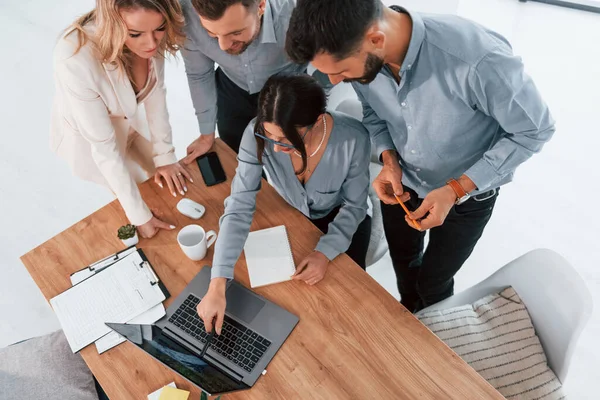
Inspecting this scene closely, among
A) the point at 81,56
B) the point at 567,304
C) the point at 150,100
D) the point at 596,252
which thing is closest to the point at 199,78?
the point at 150,100

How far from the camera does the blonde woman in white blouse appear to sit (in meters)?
1.44

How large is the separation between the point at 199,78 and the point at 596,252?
225 cm

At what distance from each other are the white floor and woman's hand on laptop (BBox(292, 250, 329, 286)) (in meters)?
1.01

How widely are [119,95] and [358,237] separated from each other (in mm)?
1004

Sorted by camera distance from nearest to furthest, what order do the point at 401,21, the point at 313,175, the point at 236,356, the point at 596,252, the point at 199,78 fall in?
the point at 401,21, the point at 236,356, the point at 313,175, the point at 199,78, the point at 596,252

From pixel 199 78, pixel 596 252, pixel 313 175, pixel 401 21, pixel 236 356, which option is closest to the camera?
pixel 401 21

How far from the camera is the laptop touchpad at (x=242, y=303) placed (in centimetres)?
153

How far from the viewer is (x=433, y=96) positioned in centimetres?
135

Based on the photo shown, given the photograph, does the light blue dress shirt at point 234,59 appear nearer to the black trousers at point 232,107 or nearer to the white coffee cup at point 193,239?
the black trousers at point 232,107

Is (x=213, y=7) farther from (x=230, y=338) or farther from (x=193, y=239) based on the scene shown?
(x=230, y=338)

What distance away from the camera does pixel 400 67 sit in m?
1.31

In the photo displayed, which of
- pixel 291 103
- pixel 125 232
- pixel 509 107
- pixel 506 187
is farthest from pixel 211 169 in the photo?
pixel 506 187

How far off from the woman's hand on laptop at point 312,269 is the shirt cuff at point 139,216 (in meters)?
0.55

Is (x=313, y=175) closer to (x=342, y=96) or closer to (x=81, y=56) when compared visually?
(x=81, y=56)
